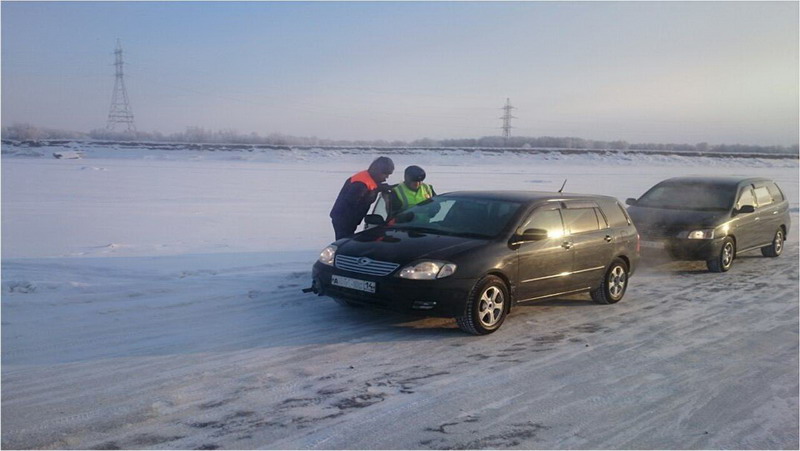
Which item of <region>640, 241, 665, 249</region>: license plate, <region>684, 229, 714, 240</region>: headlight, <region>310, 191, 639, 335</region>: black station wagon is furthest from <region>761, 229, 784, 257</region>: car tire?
<region>310, 191, 639, 335</region>: black station wagon

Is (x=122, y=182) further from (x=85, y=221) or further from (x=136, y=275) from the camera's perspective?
(x=136, y=275)

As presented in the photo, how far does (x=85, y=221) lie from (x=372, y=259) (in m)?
9.81

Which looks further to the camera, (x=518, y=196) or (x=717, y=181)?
(x=717, y=181)

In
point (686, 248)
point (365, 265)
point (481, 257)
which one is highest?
point (481, 257)

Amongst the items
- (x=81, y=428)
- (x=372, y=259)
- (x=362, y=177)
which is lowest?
(x=81, y=428)

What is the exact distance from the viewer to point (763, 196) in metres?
12.6

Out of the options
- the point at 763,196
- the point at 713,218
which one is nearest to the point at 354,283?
the point at 713,218

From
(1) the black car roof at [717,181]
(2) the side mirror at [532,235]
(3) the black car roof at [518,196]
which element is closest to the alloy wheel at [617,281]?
(3) the black car roof at [518,196]

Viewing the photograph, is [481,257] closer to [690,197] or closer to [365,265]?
[365,265]

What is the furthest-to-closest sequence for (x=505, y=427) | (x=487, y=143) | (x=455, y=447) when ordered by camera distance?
(x=487, y=143) → (x=505, y=427) → (x=455, y=447)

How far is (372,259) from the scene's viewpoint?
6723mm

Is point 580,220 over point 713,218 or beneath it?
over

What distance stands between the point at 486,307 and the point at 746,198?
25.3 ft

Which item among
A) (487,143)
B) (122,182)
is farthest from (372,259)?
(487,143)
